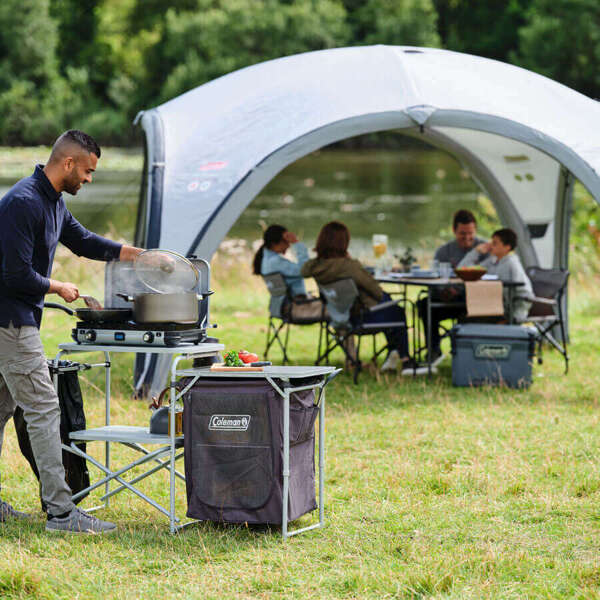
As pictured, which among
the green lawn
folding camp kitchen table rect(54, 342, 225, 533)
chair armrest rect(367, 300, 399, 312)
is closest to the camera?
the green lawn

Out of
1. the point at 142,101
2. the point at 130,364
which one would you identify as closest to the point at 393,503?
the point at 130,364

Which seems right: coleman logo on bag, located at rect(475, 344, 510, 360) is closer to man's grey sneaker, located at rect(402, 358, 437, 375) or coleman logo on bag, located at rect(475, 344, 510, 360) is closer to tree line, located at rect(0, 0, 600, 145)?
man's grey sneaker, located at rect(402, 358, 437, 375)

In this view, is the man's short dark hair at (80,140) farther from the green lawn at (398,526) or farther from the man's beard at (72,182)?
the green lawn at (398,526)

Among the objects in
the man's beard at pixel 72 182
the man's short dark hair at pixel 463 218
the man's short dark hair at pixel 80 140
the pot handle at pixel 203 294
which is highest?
the man's short dark hair at pixel 80 140

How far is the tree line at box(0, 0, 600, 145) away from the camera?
42875 mm

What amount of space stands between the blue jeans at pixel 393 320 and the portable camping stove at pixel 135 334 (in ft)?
11.3

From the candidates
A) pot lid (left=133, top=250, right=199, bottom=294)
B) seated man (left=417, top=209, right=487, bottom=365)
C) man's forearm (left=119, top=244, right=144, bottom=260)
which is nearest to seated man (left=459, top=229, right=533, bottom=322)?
seated man (left=417, top=209, right=487, bottom=365)

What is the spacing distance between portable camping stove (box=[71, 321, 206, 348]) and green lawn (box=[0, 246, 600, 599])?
70 centimetres

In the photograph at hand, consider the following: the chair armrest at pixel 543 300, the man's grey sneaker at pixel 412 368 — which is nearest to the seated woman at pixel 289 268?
the man's grey sneaker at pixel 412 368

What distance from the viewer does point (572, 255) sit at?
1275cm

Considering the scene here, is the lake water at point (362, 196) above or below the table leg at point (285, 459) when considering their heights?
above

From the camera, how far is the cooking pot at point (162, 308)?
154 inches

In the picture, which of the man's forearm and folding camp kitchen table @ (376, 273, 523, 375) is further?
folding camp kitchen table @ (376, 273, 523, 375)

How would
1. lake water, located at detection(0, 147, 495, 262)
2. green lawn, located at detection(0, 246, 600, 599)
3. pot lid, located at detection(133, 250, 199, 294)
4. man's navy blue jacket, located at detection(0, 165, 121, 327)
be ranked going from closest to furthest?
green lawn, located at detection(0, 246, 600, 599), man's navy blue jacket, located at detection(0, 165, 121, 327), pot lid, located at detection(133, 250, 199, 294), lake water, located at detection(0, 147, 495, 262)
